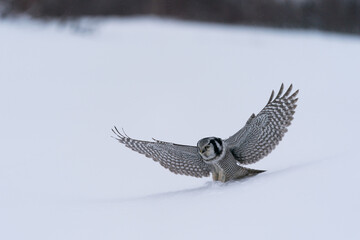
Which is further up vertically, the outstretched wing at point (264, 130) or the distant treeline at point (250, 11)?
the distant treeline at point (250, 11)

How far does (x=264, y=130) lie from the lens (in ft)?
14.6

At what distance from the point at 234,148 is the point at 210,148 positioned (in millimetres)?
308

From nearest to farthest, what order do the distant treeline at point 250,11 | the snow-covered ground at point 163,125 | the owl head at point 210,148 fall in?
1. the snow-covered ground at point 163,125
2. the owl head at point 210,148
3. the distant treeline at point 250,11

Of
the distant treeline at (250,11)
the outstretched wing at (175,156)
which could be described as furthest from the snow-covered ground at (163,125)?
the distant treeline at (250,11)

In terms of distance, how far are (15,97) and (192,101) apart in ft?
9.22

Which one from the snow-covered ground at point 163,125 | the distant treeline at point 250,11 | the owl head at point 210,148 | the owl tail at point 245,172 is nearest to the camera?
the snow-covered ground at point 163,125

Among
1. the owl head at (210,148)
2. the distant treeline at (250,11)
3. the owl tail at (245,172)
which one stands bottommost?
the owl tail at (245,172)

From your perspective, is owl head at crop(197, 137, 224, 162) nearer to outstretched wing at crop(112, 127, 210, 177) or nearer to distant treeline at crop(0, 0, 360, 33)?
outstretched wing at crop(112, 127, 210, 177)

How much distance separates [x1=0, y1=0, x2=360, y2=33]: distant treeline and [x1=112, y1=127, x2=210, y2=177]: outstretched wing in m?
13.7

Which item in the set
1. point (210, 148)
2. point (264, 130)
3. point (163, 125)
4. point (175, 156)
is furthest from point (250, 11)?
point (210, 148)

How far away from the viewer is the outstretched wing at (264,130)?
14.3 ft

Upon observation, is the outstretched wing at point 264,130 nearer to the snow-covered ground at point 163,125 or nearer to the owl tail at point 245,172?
the owl tail at point 245,172

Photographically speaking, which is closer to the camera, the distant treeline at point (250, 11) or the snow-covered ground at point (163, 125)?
the snow-covered ground at point (163, 125)

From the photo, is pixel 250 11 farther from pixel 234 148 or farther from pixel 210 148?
pixel 210 148
